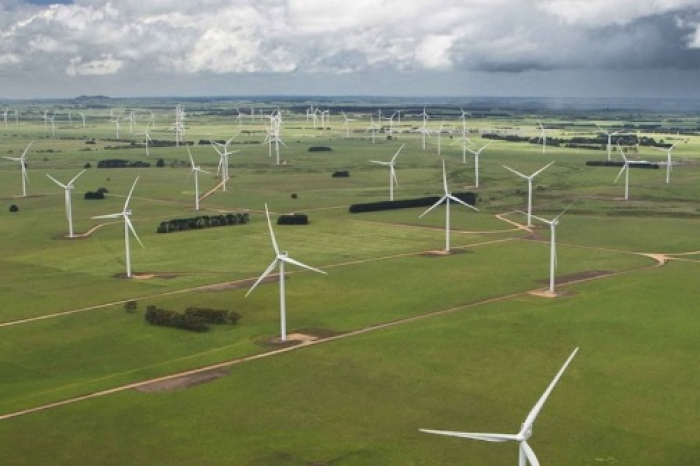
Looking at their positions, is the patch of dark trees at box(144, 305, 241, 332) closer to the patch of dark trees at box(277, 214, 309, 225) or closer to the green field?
the green field

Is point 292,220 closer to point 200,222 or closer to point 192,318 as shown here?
point 200,222

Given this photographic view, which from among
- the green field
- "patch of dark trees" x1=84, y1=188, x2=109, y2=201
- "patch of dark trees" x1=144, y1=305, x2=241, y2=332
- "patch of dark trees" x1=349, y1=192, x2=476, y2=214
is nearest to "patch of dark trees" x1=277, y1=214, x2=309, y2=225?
the green field

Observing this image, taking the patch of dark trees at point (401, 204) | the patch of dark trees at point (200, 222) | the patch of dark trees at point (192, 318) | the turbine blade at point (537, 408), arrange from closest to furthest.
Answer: the turbine blade at point (537, 408), the patch of dark trees at point (192, 318), the patch of dark trees at point (200, 222), the patch of dark trees at point (401, 204)

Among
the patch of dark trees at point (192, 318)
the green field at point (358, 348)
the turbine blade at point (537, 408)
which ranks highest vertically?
the turbine blade at point (537, 408)

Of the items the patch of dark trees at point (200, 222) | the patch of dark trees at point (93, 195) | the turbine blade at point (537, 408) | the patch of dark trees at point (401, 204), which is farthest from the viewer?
the patch of dark trees at point (93, 195)

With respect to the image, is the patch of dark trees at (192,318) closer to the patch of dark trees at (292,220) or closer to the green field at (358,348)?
the green field at (358,348)

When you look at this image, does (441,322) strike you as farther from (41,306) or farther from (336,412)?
(41,306)

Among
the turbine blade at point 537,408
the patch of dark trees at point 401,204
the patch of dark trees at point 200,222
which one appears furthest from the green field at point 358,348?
the patch of dark trees at point 401,204

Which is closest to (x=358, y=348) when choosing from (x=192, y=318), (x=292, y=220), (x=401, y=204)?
(x=192, y=318)

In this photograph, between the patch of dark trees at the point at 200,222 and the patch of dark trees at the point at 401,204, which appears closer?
the patch of dark trees at the point at 200,222
